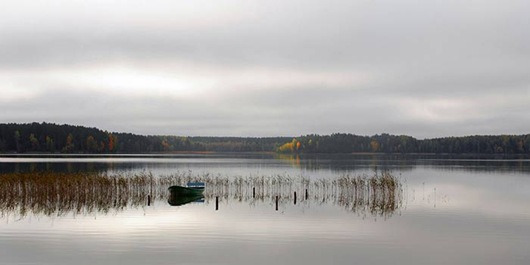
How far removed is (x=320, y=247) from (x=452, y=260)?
16.2 feet

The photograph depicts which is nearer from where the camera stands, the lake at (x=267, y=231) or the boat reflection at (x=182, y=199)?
the lake at (x=267, y=231)

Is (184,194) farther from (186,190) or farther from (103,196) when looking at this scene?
(103,196)

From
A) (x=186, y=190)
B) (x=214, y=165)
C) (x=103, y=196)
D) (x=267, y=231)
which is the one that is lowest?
(x=267, y=231)

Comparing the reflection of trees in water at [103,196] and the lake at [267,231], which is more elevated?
the reflection of trees in water at [103,196]

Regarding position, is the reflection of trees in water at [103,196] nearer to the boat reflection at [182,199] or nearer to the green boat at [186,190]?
the boat reflection at [182,199]

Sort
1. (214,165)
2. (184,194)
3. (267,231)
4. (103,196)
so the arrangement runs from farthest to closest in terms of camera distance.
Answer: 1. (214,165)
2. (184,194)
3. (103,196)
4. (267,231)

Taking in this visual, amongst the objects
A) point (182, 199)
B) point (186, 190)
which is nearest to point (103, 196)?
point (182, 199)

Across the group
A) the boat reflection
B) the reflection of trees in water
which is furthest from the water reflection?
the boat reflection

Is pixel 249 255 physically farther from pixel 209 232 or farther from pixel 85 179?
pixel 85 179

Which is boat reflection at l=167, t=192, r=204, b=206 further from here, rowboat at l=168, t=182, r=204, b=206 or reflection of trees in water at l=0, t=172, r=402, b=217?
reflection of trees in water at l=0, t=172, r=402, b=217

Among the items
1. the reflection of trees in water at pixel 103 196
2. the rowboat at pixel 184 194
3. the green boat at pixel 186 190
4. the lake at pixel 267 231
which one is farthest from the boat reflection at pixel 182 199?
the reflection of trees in water at pixel 103 196

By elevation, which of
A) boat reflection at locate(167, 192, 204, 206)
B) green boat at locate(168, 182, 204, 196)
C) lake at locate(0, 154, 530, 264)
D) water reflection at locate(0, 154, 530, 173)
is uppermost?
water reflection at locate(0, 154, 530, 173)

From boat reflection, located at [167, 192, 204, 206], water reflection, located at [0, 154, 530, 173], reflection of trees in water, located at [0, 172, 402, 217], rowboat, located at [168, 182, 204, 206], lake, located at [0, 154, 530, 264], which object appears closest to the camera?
lake, located at [0, 154, 530, 264]

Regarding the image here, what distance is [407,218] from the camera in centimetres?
3055
